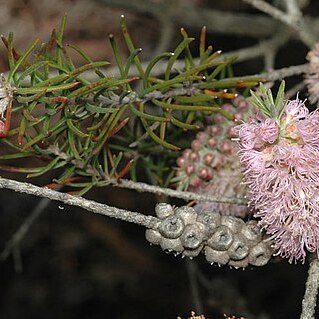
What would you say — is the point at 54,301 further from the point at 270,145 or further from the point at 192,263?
the point at 270,145

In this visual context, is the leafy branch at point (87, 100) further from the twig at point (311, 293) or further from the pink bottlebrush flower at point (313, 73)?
the twig at point (311, 293)

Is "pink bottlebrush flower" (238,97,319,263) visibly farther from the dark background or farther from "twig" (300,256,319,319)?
the dark background

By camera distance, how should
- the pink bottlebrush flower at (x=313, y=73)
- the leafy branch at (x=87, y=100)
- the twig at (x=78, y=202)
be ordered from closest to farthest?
the twig at (x=78, y=202) < the leafy branch at (x=87, y=100) < the pink bottlebrush flower at (x=313, y=73)

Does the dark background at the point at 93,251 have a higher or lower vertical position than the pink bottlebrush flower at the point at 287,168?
higher

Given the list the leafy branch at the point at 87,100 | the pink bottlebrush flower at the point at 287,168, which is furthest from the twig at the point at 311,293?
the leafy branch at the point at 87,100

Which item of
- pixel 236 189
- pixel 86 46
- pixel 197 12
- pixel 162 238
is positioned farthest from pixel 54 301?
pixel 162 238

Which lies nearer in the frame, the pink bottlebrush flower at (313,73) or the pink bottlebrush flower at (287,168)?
the pink bottlebrush flower at (287,168)

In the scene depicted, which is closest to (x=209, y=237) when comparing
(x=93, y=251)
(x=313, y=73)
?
(x=313, y=73)

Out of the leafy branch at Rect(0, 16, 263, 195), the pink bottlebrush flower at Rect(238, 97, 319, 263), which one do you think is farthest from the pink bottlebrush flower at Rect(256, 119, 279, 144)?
the leafy branch at Rect(0, 16, 263, 195)
